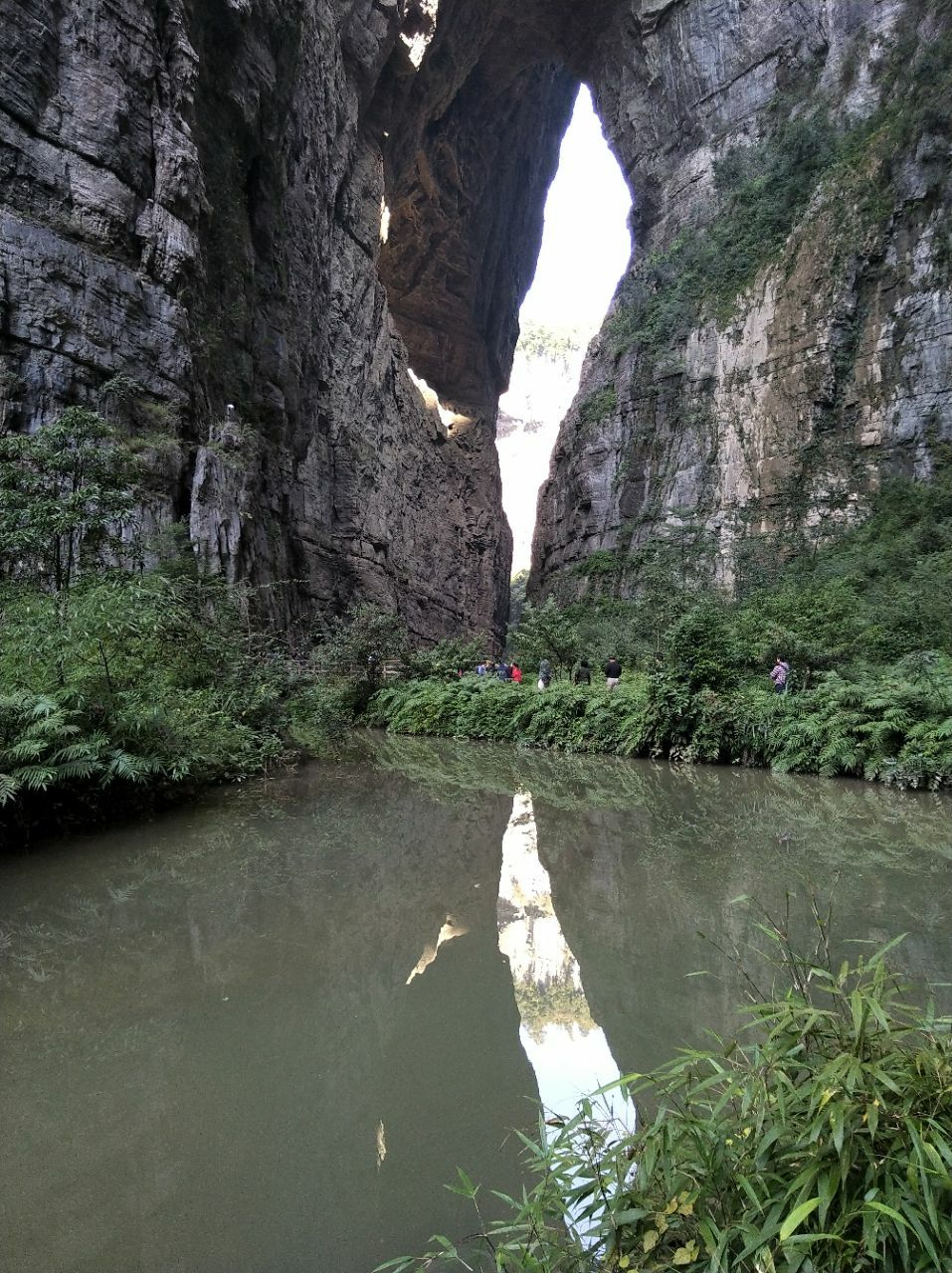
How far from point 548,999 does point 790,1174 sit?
1.83m

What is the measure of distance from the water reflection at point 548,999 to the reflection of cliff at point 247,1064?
0.09m

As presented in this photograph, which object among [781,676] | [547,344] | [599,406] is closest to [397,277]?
[599,406]

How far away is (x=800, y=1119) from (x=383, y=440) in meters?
29.3

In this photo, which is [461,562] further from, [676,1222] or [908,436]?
[676,1222]

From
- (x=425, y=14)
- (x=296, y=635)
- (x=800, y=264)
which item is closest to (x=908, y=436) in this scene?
(x=800, y=264)

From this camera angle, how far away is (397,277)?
37281mm

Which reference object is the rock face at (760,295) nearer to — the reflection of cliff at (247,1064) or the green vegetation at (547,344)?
the reflection of cliff at (247,1064)

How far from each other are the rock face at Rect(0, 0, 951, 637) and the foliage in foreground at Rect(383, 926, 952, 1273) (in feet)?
38.3

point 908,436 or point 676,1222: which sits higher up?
point 908,436

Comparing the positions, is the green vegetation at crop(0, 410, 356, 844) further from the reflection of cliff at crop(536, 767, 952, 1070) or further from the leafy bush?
the reflection of cliff at crop(536, 767, 952, 1070)

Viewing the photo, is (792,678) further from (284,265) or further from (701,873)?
(284,265)

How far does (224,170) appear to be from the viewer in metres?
18.7

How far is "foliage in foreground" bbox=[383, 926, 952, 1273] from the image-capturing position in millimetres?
1311

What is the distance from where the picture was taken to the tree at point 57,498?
24.4 feet
